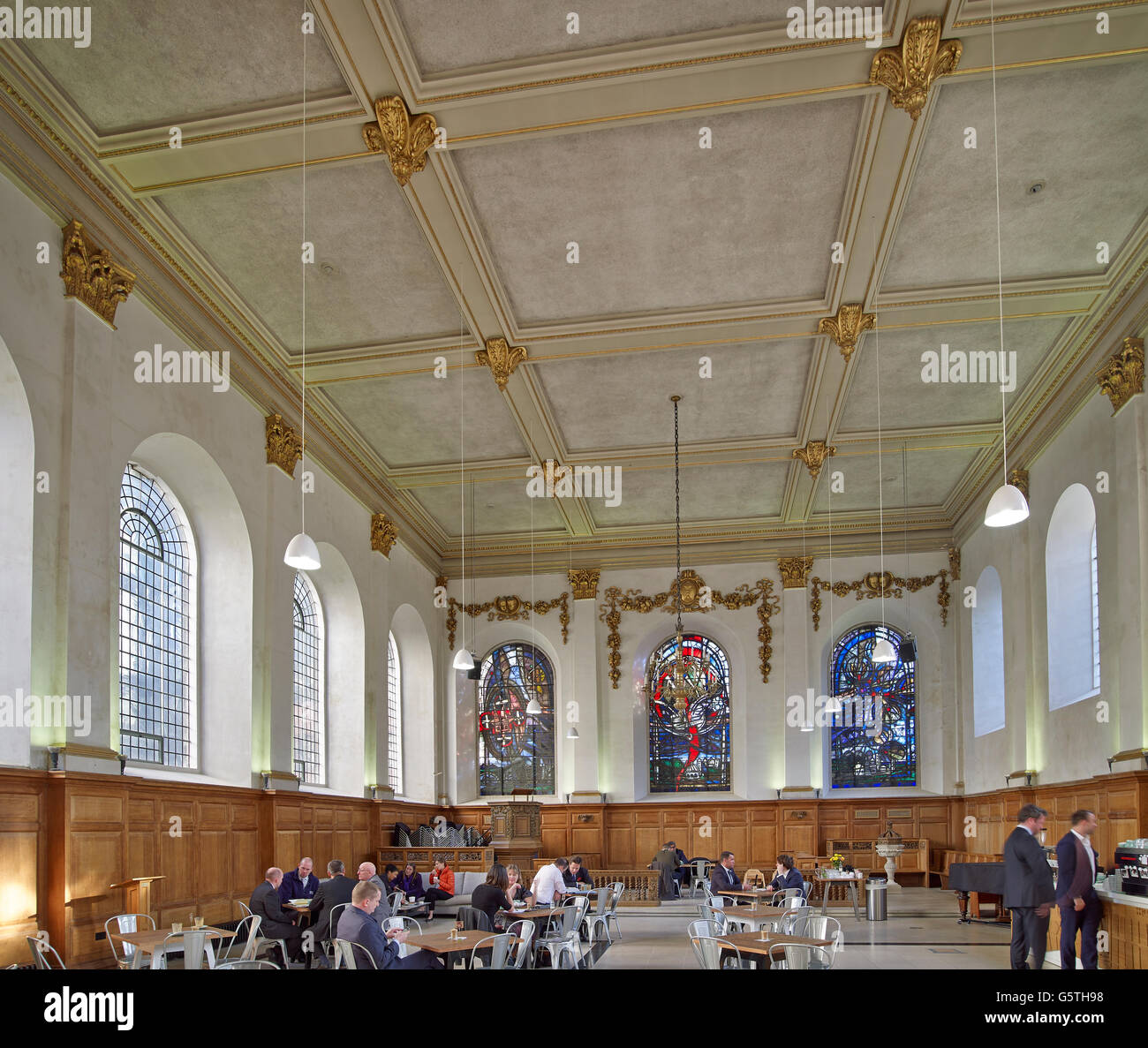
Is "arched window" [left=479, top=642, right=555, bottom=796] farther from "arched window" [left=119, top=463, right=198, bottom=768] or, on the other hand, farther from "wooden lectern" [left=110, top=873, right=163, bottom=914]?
"wooden lectern" [left=110, top=873, right=163, bottom=914]

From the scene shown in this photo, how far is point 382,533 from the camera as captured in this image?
17.7 meters

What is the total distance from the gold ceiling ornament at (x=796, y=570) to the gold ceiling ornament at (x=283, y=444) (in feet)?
36.3

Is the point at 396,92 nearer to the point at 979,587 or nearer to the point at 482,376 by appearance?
the point at 482,376

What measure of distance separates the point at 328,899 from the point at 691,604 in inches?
503

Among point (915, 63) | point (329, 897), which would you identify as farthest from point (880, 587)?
point (915, 63)

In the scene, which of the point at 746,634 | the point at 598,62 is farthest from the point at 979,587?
the point at 598,62

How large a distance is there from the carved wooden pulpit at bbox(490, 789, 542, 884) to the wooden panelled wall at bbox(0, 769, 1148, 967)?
1696mm

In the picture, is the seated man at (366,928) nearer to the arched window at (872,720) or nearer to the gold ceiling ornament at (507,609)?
the gold ceiling ornament at (507,609)

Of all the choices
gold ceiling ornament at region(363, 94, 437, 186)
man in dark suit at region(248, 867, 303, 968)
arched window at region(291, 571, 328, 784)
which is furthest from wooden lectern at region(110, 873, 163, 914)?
gold ceiling ornament at region(363, 94, 437, 186)

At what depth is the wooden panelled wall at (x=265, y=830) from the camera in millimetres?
8023

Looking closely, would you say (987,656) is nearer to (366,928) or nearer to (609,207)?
(609,207)

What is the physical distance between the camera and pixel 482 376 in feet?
44.9

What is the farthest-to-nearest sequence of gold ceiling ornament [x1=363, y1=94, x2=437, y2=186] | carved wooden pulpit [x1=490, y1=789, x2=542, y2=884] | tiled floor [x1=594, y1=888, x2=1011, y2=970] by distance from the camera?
carved wooden pulpit [x1=490, y1=789, x2=542, y2=884] < tiled floor [x1=594, y1=888, x2=1011, y2=970] < gold ceiling ornament [x1=363, y1=94, x2=437, y2=186]

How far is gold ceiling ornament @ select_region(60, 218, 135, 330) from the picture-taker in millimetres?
8781
